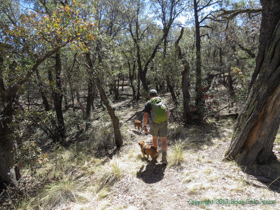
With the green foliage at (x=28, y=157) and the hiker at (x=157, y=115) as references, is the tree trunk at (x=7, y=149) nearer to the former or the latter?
the green foliage at (x=28, y=157)

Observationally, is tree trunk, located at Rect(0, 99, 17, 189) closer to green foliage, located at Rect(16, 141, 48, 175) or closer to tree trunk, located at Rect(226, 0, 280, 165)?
green foliage, located at Rect(16, 141, 48, 175)

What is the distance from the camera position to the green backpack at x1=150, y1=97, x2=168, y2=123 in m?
3.82

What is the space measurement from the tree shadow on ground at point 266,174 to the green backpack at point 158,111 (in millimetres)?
1903

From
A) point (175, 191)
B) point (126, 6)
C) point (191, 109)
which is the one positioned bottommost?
point (175, 191)

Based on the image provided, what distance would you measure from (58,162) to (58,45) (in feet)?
12.1

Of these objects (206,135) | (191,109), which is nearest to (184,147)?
(206,135)

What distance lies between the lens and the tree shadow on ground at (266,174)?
285cm

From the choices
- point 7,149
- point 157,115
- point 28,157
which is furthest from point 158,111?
point 7,149

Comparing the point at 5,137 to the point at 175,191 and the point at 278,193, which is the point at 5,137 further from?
the point at 278,193

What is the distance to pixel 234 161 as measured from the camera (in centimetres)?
358

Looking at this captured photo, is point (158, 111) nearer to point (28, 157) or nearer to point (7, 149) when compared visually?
point (28, 157)

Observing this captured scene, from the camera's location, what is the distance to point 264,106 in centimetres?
314

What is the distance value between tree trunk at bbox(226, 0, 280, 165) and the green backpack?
1650mm

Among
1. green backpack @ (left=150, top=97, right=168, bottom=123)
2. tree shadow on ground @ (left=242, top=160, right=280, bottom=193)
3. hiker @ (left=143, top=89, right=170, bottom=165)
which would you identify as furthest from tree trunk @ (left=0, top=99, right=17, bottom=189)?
tree shadow on ground @ (left=242, top=160, right=280, bottom=193)
